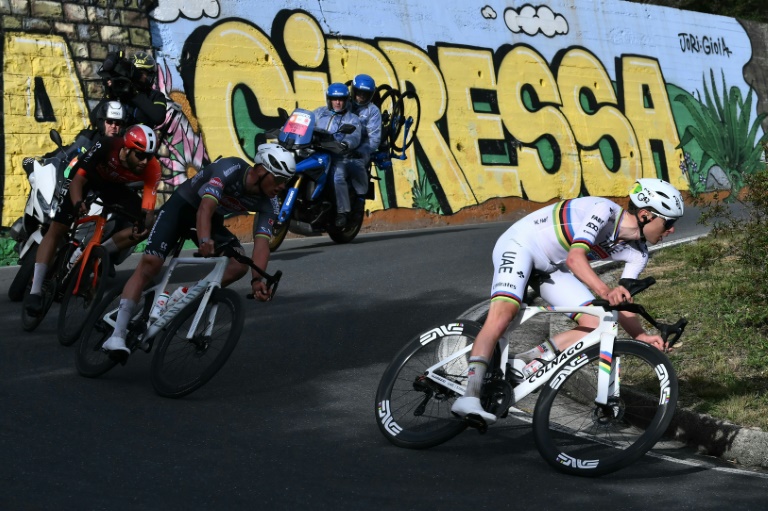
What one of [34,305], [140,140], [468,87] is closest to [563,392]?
[140,140]

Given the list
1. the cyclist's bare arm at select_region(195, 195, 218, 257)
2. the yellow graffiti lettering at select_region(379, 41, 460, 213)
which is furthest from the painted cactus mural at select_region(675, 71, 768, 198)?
the cyclist's bare arm at select_region(195, 195, 218, 257)

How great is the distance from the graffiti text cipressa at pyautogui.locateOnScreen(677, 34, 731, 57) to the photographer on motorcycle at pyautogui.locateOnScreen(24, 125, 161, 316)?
21330 mm

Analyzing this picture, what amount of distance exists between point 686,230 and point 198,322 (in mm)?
12122

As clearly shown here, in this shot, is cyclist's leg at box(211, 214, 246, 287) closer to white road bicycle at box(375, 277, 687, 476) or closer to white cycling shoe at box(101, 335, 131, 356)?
white cycling shoe at box(101, 335, 131, 356)

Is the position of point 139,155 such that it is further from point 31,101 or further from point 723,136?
point 723,136

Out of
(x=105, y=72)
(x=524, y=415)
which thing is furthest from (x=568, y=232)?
(x=105, y=72)

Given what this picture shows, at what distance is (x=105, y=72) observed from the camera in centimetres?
1295

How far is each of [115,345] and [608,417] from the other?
131 inches

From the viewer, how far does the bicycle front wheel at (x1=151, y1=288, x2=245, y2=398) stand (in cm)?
734

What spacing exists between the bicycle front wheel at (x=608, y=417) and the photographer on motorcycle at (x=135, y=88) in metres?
7.40

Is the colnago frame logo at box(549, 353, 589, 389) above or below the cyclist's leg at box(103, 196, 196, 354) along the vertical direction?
below

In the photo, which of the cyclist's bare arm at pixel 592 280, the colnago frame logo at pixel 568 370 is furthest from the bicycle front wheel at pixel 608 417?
the cyclist's bare arm at pixel 592 280

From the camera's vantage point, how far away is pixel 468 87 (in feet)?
73.4

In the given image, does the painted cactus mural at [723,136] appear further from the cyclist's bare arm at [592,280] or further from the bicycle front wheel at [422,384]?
the cyclist's bare arm at [592,280]
